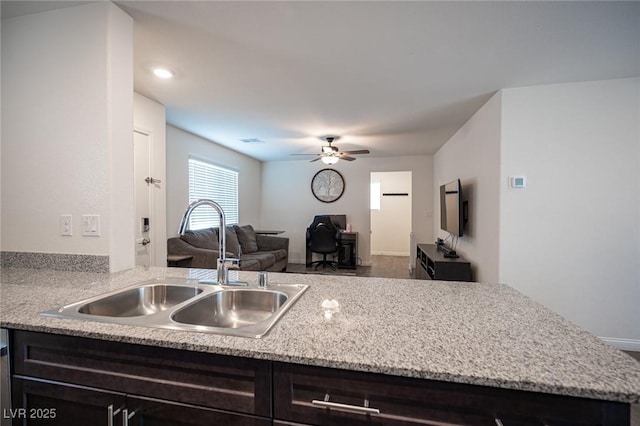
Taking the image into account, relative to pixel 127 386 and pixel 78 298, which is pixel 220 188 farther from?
pixel 127 386

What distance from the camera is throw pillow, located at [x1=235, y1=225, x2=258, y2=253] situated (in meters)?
4.94

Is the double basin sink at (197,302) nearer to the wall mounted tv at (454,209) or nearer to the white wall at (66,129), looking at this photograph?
the white wall at (66,129)

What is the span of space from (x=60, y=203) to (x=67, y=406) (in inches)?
43.5

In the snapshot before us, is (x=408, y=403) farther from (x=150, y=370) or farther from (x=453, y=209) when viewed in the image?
(x=453, y=209)

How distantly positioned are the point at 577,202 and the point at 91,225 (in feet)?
12.0

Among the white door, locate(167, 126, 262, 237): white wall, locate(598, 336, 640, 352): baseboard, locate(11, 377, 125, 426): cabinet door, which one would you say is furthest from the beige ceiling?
locate(598, 336, 640, 352): baseboard

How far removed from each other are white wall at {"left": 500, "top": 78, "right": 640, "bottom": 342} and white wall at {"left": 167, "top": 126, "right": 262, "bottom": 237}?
3.85 m

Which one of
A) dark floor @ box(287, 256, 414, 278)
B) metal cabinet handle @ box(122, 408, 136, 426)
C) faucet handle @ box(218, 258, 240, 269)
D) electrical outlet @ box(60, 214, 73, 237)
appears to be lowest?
dark floor @ box(287, 256, 414, 278)

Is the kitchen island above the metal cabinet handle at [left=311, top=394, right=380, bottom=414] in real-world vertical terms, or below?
above

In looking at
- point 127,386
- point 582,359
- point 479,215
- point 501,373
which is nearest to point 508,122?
point 479,215

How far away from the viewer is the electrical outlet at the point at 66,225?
59.0 inches

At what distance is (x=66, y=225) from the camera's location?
150 cm

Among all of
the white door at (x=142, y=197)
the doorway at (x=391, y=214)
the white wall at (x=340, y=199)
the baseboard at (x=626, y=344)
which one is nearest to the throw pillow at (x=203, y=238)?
the white door at (x=142, y=197)

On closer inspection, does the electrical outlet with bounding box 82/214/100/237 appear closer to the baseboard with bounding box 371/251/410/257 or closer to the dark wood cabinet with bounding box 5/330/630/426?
the dark wood cabinet with bounding box 5/330/630/426
